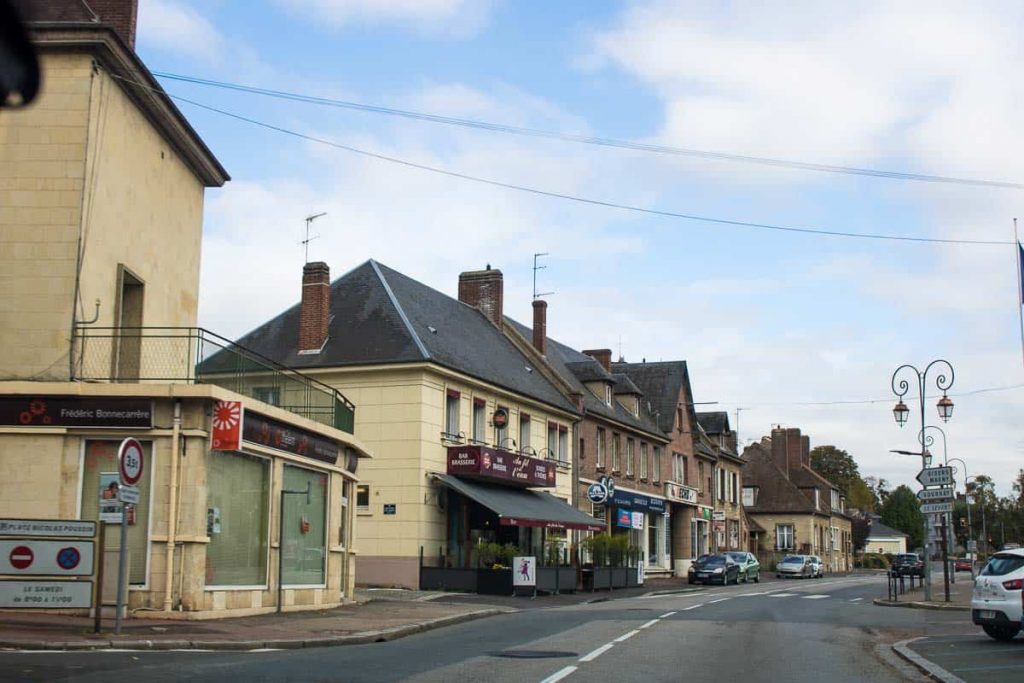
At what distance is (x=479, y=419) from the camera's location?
36.5 metres

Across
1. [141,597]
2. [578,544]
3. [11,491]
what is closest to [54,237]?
[11,491]

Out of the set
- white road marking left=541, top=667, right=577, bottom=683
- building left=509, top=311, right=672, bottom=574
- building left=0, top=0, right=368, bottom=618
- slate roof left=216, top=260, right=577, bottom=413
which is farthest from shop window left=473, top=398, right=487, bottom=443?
white road marking left=541, top=667, right=577, bottom=683

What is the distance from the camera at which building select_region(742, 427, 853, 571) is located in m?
76.9

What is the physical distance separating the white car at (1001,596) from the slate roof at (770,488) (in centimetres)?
6053

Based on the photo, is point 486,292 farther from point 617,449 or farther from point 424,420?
point 424,420

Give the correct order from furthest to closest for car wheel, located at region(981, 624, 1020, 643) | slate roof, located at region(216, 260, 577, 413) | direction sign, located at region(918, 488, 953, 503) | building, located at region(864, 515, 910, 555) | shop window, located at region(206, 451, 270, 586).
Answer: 1. building, located at region(864, 515, 910, 555)
2. slate roof, located at region(216, 260, 577, 413)
3. direction sign, located at region(918, 488, 953, 503)
4. shop window, located at region(206, 451, 270, 586)
5. car wheel, located at region(981, 624, 1020, 643)

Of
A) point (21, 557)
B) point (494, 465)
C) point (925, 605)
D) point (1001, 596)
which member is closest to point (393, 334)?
point (494, 465)

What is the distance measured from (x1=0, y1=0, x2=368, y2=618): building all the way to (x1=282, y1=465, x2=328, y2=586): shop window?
10 centimetres

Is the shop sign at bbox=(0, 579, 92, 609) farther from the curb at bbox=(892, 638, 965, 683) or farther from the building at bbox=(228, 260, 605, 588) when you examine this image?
the building at bbox=(228, 260, 605, 588)

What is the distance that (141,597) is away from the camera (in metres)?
18.5

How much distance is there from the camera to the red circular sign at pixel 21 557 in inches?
619

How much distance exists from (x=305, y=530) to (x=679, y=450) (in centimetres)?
3614

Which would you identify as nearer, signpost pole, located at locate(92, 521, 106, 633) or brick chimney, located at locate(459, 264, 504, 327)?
signpost pole, located at locate(92, 521, 106, 633)

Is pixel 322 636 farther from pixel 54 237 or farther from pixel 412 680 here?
pixel 54 237
